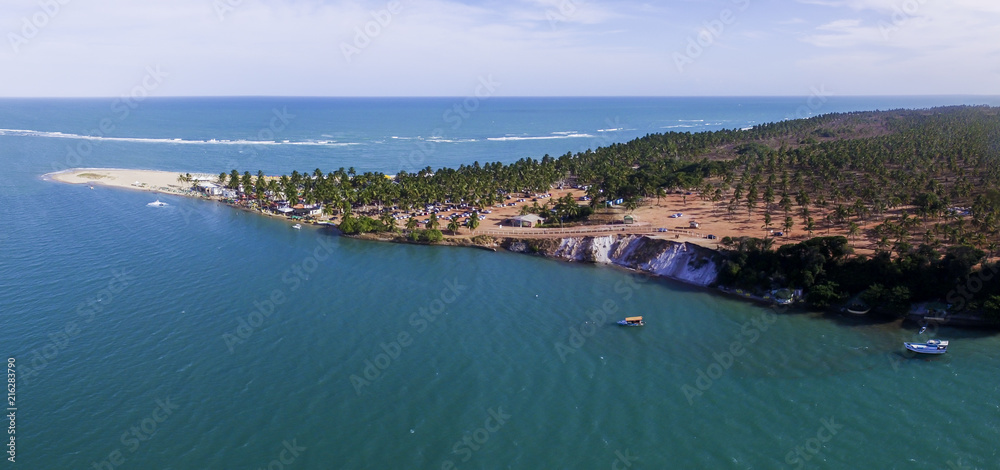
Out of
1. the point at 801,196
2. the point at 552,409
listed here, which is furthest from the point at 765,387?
the point at 801,196

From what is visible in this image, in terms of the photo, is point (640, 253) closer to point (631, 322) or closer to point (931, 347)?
point (631, 322)

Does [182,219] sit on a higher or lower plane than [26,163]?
lower

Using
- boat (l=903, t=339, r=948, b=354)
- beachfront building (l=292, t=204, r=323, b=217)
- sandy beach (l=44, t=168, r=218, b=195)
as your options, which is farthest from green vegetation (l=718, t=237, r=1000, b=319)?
sandy beach (l=44, t=168, r=218, b=195)

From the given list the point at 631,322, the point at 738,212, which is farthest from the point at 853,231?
the point at 631,322

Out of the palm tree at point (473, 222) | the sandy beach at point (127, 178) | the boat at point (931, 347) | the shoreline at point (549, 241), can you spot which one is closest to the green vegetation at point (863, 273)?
the shoreline at point (549, 241)

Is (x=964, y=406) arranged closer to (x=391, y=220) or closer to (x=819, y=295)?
(x=819, y=295)
